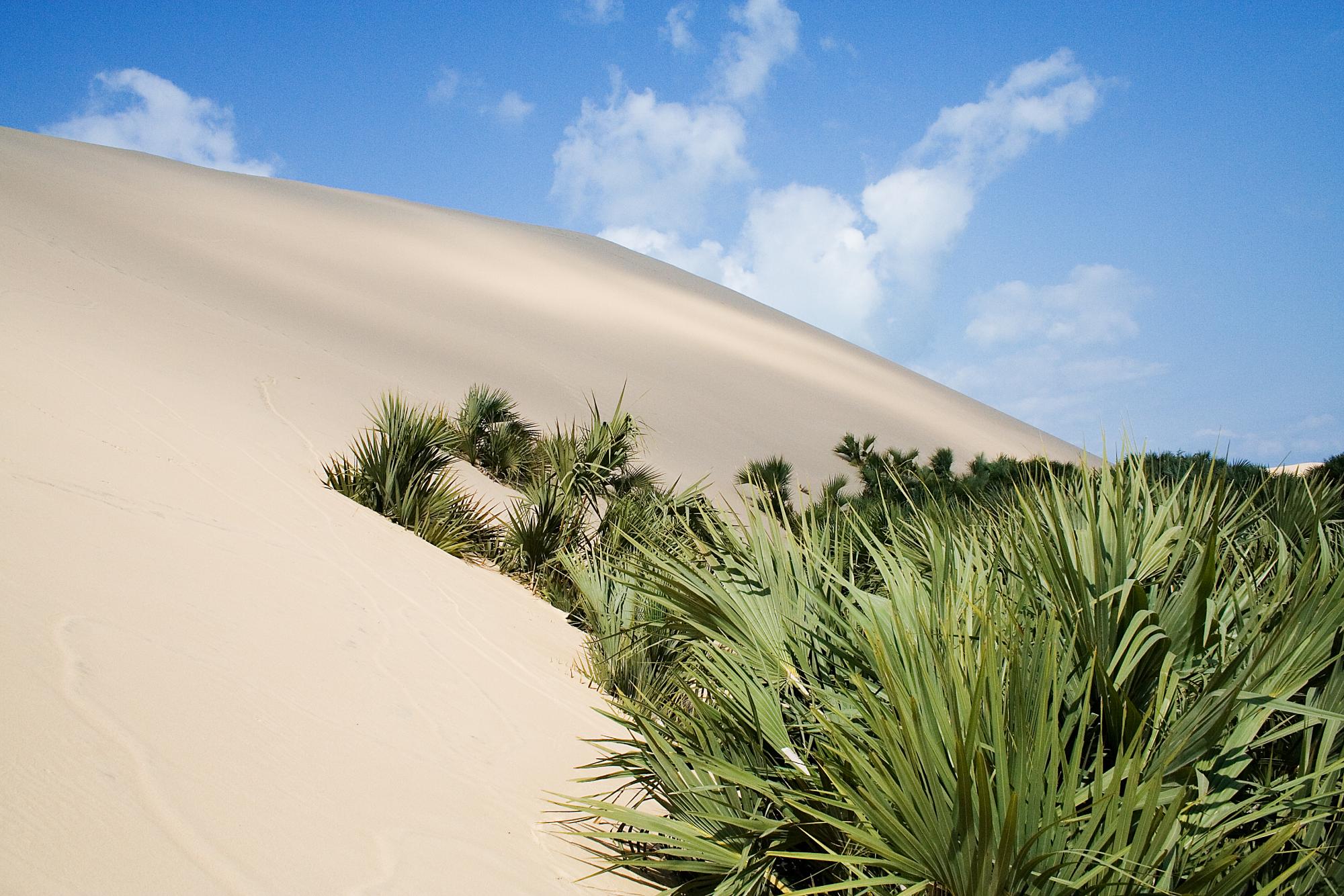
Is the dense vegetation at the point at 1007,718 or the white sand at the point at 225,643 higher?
the dense vegetation at the point at 1007,718

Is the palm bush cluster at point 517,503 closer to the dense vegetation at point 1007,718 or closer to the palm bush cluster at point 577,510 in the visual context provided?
the palm bush cluster at point 577,510

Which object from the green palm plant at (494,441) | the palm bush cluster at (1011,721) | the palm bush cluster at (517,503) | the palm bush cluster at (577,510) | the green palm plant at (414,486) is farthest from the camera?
the green palm plant at (494,441)

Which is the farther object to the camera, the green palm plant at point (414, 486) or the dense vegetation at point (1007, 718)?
the green palm plant at point (414, 486)

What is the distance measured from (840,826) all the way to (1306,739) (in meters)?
1.08

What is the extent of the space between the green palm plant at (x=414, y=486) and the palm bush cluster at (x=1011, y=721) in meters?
4.73

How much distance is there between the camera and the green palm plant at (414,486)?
769cm

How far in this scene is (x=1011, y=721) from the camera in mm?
2016

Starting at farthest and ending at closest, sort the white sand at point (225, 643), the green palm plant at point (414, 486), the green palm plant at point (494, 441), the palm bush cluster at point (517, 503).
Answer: the green palm plant at point (494, 441), the green palm plant at point (414, 486), the palm bush cluster at point (517, 503), the white sand at point (225, 643)

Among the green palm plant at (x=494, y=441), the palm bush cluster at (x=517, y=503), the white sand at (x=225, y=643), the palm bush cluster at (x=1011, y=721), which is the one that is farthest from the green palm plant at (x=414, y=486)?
the palm bush cluster at (x=1011, y=721)

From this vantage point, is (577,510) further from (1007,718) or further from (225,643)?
(1007,718)

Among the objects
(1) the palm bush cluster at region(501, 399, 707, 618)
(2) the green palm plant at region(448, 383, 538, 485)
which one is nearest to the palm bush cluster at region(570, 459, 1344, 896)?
(1) the palm bush cluster at region(501, 399, 707, 618)

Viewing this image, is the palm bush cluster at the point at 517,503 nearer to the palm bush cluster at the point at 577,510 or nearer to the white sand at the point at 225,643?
the palm bush cluster at the point at 577,510

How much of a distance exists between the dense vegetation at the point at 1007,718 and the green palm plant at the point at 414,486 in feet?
14.8

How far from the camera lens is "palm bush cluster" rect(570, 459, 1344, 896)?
70.7 inches
